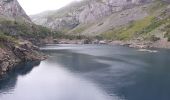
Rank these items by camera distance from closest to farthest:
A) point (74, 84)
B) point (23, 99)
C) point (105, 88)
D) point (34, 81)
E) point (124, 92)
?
point (23, 99)
point (124, 92)
point (105, 88)
point (74, 84)
point (34, 81)

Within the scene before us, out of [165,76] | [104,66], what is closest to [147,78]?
[165,76]

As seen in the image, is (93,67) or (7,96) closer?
(7,96)

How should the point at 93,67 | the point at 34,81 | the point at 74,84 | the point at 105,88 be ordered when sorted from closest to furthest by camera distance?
the point at 105,88 < the point at 74,84 < the point at 34,81 < the point at 93,67

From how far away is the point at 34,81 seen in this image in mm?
147500

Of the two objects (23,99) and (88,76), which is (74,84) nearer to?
(88,76)

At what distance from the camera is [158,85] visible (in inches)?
5212

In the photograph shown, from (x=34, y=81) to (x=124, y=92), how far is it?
153 ft

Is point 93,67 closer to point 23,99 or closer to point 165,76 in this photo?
point 165,76

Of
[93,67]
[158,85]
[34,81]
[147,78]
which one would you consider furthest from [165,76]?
[34,81]

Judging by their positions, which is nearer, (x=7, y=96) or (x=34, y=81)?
(x=7, y=96)

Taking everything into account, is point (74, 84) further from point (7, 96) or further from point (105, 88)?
point (7, 96)

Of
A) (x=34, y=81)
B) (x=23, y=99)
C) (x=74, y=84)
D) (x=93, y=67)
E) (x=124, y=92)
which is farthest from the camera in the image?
(x=93, y=67)

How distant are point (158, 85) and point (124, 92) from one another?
19.8 meters

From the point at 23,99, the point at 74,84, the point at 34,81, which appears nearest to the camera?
the point at 23,99
